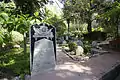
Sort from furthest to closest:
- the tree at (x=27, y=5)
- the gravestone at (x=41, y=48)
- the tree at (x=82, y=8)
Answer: the tree at (x=82, y=8), the tree at (x=27, y=5), the gravestone at (x=41, y=48)

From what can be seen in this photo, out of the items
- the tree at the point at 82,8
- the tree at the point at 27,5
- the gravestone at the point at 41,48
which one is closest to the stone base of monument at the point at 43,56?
the gravestone at the point at 41,48

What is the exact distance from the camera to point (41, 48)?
18.1 feet

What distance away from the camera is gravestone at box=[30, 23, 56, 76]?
5418mm

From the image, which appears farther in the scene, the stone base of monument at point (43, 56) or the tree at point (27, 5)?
the tree at point (27, 5)

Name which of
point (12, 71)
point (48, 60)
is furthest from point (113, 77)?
point (12, 71)

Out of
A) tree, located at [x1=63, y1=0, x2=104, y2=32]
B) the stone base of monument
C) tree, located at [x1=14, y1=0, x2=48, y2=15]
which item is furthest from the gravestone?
tree, located at [x1=63, y1=0, x2=104, y2=32]

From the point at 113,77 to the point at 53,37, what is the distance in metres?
2.95

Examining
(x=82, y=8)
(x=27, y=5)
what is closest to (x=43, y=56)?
(x=27, y=5)

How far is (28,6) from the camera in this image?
10930 millimetres

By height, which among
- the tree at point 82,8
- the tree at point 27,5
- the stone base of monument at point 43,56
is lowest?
the stone base of monument at point 43,56

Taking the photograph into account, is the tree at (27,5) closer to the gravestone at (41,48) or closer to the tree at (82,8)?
the gravestone at (41,48)

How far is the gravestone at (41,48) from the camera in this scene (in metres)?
5.42

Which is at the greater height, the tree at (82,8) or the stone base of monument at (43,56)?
the tree at (82,8)

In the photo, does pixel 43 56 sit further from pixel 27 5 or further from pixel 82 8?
pixel 82 8
